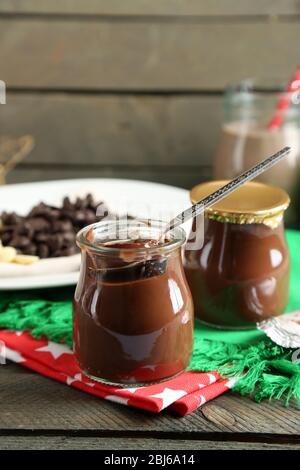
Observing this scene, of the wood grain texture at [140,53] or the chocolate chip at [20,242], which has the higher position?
the wood grain texture at [140,53]

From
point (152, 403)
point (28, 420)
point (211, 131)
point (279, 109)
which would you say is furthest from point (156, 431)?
point (211, 131)

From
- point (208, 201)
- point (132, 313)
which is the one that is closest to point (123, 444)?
point (132, 313)

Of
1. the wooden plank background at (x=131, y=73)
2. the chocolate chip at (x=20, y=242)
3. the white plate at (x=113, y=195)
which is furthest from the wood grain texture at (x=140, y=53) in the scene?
the chocolate chip at (x=20, y=242)

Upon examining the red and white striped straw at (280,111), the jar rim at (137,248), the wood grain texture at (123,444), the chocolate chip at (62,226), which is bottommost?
the wood grain texture at (123,444)

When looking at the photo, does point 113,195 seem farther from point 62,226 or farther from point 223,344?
point 223,344

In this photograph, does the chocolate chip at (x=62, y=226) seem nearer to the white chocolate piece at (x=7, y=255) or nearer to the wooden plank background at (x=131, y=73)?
the white chocolate piece at (x=7, y=255)

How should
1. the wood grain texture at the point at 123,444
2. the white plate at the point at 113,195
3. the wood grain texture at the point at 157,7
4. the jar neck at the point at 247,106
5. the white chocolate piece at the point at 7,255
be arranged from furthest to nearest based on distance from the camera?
the wood grain texture at the point at 157,7 < the jar neck at the point at 247,106 < the white plate at the point at 113,195 < the white chocolate piece at the point at 7,255 < the wood grain texture at the point at 123,444

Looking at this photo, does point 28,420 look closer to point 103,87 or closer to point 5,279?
point 5,279

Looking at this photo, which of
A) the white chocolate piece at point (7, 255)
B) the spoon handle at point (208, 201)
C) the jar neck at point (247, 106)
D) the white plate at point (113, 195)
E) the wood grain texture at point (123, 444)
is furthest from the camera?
the jar neck at point (247, 106)
